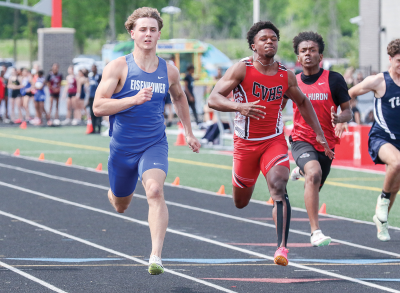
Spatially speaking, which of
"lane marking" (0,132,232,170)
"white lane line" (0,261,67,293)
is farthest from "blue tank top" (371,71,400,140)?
"lane marking" (0,132,232,170)

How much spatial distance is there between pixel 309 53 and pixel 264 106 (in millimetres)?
1502

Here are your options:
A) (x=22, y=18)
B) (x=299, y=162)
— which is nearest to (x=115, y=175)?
(x=299, y=162)

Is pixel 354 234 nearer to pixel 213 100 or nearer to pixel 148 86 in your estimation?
pixel 213 100

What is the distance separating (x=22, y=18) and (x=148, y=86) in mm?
86363

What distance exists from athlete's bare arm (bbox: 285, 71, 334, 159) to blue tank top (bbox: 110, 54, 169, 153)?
132 centimetres

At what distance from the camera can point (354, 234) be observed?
8898mm

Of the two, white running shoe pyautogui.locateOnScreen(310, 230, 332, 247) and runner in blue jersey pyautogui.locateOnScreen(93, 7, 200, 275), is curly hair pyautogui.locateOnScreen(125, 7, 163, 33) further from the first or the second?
white running shoe pyautogui.locateOnScreen(310, 230, 332, 247)

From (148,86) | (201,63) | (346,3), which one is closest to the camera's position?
(148,86)

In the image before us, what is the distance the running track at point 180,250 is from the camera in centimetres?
633

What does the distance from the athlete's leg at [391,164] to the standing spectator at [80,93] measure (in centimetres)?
1853

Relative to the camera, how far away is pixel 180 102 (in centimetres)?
680

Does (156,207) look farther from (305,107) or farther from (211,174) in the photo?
(211,174)

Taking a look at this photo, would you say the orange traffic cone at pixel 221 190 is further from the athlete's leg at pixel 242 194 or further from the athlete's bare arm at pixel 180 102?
the athlete's bare arm at pixel 180 102

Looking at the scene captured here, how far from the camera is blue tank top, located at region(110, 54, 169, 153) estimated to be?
20.9 ft
